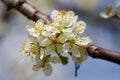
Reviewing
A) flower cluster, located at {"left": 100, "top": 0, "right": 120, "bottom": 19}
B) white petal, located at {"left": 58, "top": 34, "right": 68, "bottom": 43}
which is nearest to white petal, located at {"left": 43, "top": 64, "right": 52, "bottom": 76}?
white petal, located at {"left": 58, "top": 34, "right": 68, "bottom": 43}

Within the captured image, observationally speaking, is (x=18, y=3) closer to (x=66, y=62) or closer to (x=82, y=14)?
(x=66, y=62)

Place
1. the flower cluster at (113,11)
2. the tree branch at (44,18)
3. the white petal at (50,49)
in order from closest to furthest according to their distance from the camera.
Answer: the tree branch at (44,18), the white petal at (50,49), the flower cluster at (113,11)

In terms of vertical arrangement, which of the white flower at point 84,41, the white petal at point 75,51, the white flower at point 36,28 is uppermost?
the white flower at point 36,28

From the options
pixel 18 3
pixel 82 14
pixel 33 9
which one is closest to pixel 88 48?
pixel 33 9

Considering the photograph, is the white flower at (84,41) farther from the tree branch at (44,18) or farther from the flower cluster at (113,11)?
the flower cluster at (113,11)

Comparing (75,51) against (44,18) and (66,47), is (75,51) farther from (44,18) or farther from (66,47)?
(44,18)

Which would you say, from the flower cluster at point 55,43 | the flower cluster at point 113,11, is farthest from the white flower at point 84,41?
the flower cluster at point 113,11

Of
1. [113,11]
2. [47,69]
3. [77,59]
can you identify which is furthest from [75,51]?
[113,11]
